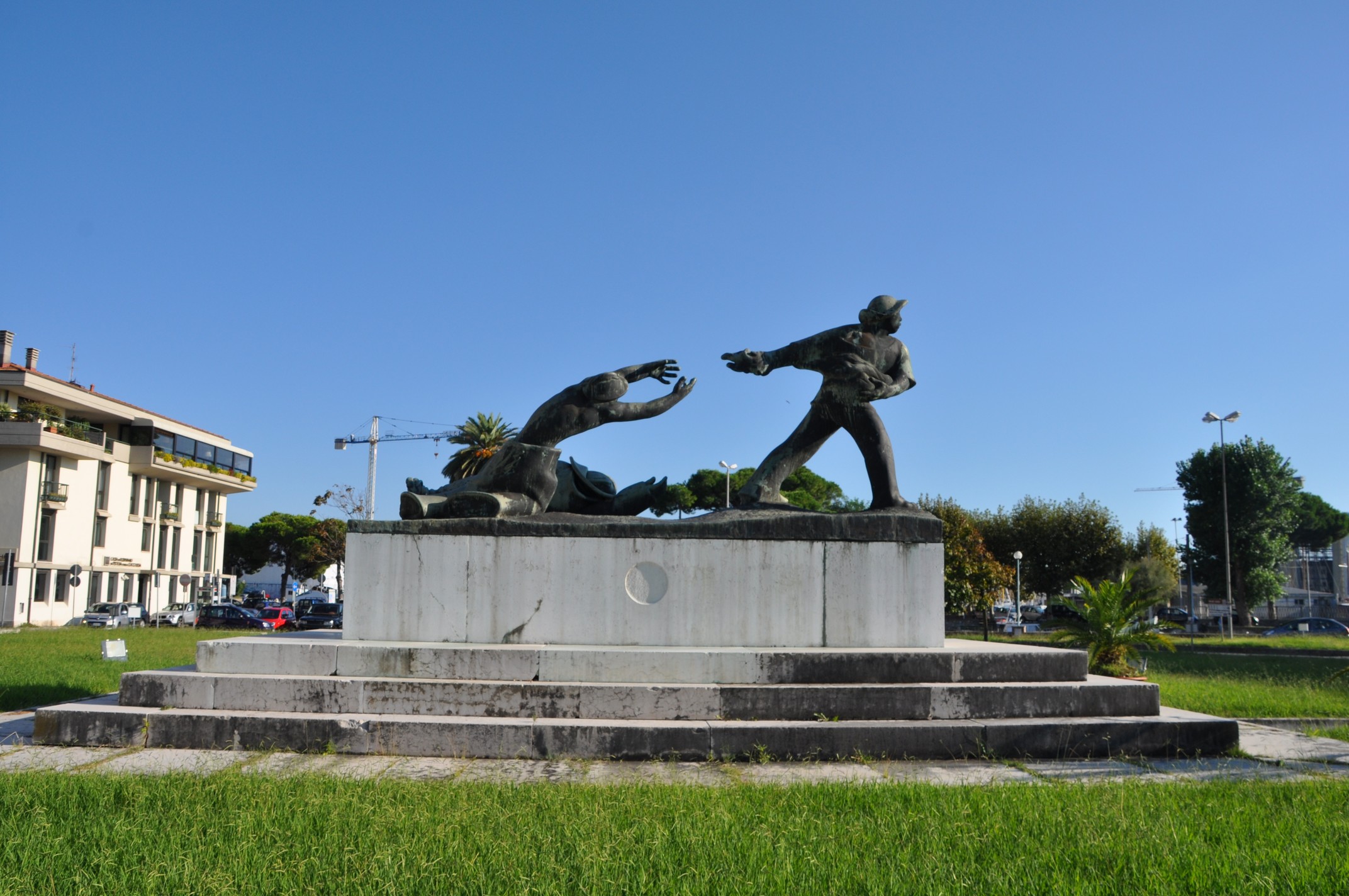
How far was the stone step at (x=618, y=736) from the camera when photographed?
252 inches

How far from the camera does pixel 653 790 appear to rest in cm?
507

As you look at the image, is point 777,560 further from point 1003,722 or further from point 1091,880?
point 1091,880

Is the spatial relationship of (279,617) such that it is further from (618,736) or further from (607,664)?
(618,736)

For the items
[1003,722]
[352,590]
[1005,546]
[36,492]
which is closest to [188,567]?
[36,492]

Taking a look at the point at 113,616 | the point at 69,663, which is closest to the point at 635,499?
the point at 69,663

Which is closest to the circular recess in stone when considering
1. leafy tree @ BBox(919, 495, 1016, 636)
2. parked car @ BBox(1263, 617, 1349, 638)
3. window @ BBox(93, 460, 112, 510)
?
leafy tree @ BBox(919, 495, 1016, 636)

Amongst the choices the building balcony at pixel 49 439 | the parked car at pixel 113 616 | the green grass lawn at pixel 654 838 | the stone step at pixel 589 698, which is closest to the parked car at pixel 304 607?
the parked car at pixel 113 616

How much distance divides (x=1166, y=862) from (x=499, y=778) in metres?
3.56

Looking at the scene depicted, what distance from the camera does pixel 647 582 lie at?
8031mm

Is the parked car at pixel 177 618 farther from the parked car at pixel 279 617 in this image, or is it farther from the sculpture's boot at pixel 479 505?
the sculpture's boot at pixel 479 505

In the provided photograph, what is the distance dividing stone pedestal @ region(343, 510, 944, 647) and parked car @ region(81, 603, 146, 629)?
37.2 m

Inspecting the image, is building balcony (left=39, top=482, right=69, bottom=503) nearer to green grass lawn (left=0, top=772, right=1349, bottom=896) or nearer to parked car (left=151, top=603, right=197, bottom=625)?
parked car (left=151, top=603, right=197, bottom=625)

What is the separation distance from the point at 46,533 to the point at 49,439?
4.95 m

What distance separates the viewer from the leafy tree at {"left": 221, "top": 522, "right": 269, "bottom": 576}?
77125 millimetres
